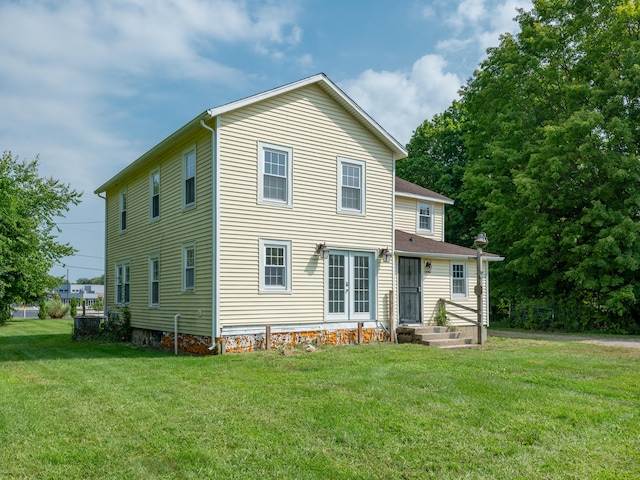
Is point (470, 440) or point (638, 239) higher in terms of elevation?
point (638, 239)

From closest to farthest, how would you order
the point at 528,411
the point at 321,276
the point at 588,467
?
1. the point at 588,467
2. the point at 528,411
3. the point at 321,276

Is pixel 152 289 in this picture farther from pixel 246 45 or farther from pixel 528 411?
pixel 528 411

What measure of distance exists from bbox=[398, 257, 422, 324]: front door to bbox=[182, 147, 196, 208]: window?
6.61 meters

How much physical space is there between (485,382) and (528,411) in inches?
69.5

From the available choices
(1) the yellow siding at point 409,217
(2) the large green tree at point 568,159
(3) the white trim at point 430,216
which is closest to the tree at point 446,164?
(2) the large green tree at point 568,159

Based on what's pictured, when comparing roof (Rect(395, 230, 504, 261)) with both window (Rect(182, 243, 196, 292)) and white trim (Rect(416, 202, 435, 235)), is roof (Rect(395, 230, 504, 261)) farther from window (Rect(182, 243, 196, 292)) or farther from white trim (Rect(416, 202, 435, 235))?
window (Rect(182, 243, 196, 292))

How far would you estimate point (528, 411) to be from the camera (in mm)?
6543

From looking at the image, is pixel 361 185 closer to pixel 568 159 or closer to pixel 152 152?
pixel 152 152

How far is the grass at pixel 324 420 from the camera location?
474 cm

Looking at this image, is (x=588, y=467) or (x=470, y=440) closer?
(x=588, y=467)

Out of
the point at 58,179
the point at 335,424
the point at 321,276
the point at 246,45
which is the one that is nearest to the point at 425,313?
the point at 321,276

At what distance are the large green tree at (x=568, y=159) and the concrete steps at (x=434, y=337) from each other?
8.23 meters

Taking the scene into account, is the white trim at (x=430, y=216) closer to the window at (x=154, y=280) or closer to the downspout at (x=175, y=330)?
the window at (x=154, y=280)

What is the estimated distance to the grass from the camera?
187 inches
